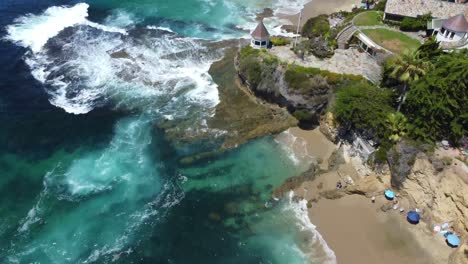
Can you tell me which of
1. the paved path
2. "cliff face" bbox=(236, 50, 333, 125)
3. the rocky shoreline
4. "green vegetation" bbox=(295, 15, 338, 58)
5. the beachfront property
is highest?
the beachfront property

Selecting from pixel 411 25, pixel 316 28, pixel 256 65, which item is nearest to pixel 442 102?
pixel 411 25

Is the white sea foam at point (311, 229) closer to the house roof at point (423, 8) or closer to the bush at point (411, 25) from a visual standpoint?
the bush at point (411, 25)

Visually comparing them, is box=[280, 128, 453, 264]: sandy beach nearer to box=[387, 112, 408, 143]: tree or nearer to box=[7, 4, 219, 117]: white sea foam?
box=[387, 112, 408, 143]: tree

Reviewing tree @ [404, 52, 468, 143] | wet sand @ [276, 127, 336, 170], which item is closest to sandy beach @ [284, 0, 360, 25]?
wet sand @ [276, 127, 336, 170]

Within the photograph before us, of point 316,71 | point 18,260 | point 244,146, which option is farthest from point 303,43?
point 18,260

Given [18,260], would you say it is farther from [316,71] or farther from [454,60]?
[454,60]

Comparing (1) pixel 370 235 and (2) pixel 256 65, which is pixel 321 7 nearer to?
(2) pixel 256 65

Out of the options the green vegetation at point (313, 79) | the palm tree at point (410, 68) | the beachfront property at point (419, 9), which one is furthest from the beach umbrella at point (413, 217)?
the beachfront property at point (419, 9)
